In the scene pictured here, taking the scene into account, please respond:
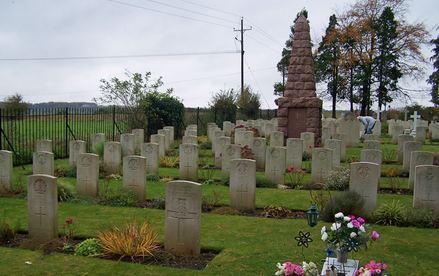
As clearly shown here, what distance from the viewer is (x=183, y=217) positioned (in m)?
7.57

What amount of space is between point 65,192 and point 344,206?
6.99 metres

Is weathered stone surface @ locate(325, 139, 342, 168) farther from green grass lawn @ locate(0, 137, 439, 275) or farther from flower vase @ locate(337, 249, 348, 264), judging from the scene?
flower vase @ locate(337, 249, 348, 264)

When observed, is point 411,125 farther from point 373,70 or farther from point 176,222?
point 176,222

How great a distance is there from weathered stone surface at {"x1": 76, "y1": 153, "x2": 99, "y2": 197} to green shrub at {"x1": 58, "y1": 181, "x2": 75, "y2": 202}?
261 mm

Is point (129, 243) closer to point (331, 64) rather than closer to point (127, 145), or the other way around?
point (127, 145)

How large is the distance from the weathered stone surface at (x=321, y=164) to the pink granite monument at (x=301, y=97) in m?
8.66

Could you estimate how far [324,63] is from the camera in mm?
40406

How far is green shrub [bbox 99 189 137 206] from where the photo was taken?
11273 mm

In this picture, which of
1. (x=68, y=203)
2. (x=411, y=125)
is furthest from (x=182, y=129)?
(x=68, y=203)

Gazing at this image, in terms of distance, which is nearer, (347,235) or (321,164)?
(347,235)

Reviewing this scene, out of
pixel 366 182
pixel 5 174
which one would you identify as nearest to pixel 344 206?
pixel 366 182

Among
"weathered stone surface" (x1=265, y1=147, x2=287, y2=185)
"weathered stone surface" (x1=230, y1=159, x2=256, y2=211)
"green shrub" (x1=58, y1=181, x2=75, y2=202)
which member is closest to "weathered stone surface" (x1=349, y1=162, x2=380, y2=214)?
"weathered stone surface" (x1=230, y1=159, x2=256, y2=211)

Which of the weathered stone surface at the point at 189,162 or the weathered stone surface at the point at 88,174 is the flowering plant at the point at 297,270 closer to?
the weathered stone surface at the point at 88,174

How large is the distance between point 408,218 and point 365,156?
4.59 m
